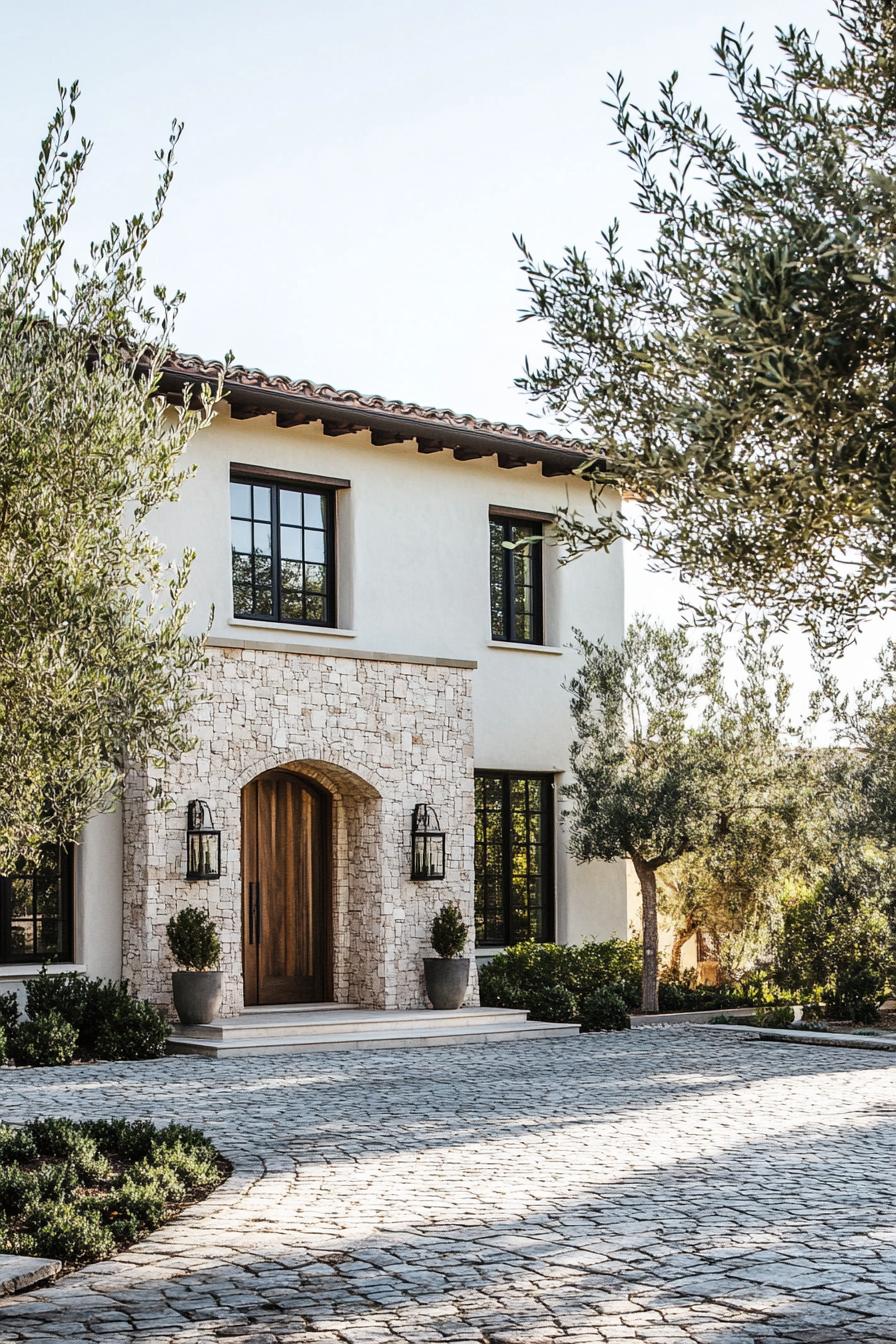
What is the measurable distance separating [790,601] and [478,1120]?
5.62 m

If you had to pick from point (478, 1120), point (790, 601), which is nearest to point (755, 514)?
point (790, 601)

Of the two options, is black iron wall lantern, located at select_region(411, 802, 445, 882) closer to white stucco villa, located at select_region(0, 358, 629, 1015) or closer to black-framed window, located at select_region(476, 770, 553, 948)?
white stucco villa, located at select_region(0, 358, 629, 1015)

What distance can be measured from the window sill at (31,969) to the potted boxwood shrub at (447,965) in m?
3.77

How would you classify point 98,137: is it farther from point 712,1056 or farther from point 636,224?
point 712,1056

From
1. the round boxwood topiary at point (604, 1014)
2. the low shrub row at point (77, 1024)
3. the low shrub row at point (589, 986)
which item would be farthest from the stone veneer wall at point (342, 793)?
the round boxwood topiary at point (604, 1014)

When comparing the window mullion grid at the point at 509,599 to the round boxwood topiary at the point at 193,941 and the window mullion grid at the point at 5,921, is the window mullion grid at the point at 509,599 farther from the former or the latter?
the window mullion grid at the point at 5,921

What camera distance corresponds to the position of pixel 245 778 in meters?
15.7

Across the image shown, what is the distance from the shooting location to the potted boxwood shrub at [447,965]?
16547 millimetres

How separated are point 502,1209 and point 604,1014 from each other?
29.9ft

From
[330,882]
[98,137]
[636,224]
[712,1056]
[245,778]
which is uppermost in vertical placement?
[98,137]

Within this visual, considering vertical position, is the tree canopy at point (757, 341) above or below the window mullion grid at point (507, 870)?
above

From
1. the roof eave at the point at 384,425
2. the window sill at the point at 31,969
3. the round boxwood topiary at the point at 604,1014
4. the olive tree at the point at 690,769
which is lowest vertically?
the round boxwood topiary at the point at 604,1014

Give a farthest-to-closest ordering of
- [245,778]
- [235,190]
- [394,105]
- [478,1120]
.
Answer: [245,778] < [235,190] < [478,1120] < [394,105]

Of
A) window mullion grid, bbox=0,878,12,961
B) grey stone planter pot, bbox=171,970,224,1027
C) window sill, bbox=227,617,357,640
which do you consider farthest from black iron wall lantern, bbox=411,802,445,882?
window mullion grid, bbox=0,878,12,961
